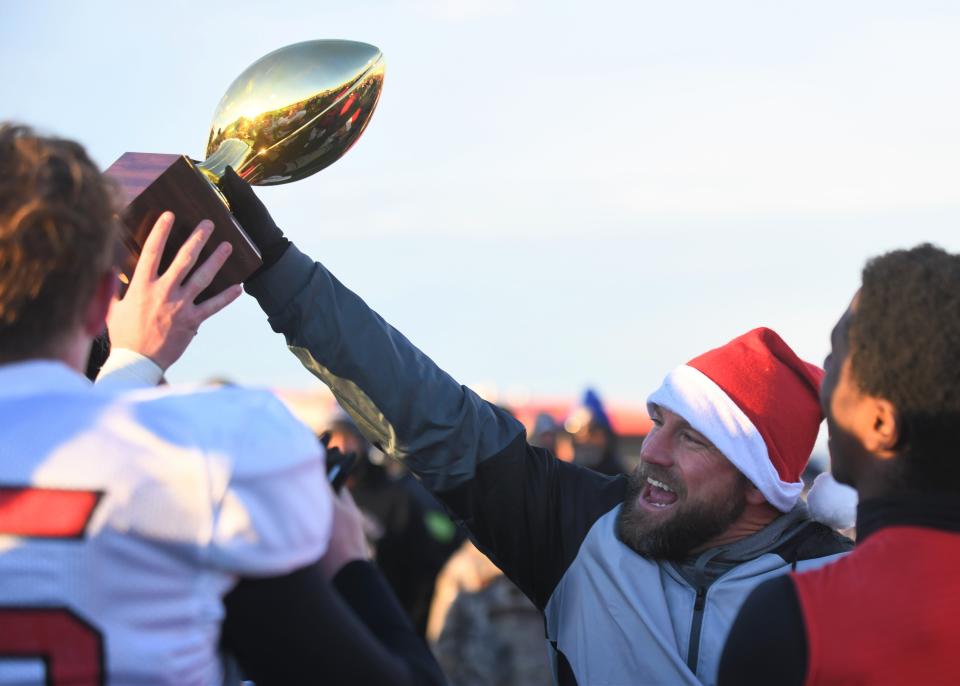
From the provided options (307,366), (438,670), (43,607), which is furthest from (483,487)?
(43,607)

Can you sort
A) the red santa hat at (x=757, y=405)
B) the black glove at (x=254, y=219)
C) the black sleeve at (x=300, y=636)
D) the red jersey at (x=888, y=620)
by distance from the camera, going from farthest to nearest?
1. the red santa hat at (x=757, y=405)
2. the black glove at (x=254, y=219)
3. the red jersey at (x=888, y=620)
4. the black sleeve at (x=300, y=636)

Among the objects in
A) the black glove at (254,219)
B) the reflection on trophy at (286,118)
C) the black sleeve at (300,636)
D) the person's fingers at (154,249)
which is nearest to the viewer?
the black sleeve at (300,636)

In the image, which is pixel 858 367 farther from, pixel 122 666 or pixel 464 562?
pixel 464 562

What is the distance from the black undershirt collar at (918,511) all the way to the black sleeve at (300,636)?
778 millimetres

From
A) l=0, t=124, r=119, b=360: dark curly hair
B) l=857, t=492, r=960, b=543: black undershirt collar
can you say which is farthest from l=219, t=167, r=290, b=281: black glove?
l=857, t=492, r=960, b=543: black undershirt collar

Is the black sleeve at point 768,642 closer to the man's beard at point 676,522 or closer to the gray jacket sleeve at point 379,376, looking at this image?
the man's beard at point 676,522

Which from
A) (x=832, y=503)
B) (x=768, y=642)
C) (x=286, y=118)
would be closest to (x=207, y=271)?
(x=286, y=118)

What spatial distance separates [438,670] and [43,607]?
553mm

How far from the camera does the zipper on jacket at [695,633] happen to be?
8.36ft

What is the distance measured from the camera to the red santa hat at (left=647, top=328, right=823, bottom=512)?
9.29ft

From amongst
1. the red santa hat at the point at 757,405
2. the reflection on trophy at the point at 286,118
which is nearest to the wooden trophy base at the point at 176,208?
the reflection on trophy at the point at 286,118

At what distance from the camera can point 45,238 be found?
140 centimetres

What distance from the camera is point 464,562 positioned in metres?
6.45

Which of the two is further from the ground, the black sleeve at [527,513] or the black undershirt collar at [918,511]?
the black undershirt collar at [918,511]
